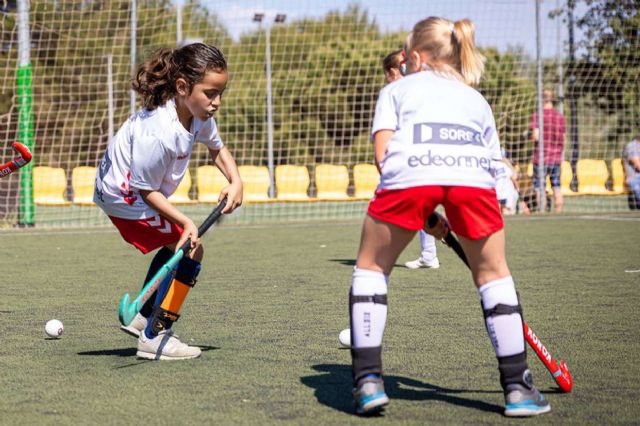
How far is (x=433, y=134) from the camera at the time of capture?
326cm

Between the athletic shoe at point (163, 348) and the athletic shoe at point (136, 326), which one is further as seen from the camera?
the athletic shoe at point (136, 326)

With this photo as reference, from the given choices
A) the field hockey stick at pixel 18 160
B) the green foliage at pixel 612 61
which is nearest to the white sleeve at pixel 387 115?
the field hockey stick at pixel 18 160

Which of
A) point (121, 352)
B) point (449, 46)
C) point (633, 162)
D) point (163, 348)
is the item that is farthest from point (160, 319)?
point (633, 162)

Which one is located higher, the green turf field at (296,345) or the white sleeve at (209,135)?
the white sleeve at (209,135)

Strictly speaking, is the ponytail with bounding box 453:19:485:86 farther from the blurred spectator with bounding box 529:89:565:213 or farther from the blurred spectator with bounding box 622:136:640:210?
the blurred spectator with bounding box 529:89:565:213

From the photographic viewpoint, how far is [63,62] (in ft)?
63.7

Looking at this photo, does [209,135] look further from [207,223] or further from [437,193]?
[437,193]

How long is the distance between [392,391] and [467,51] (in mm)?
1278

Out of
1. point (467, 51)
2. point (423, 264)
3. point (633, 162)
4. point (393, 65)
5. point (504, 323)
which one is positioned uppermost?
point (393, 65)

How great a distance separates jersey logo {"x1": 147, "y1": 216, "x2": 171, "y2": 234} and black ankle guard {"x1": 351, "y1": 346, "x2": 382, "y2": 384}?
1401mm

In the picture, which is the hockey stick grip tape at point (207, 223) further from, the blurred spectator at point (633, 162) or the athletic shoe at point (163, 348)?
the blurred spectator at point (633, 162)

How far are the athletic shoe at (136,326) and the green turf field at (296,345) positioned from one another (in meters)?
0.13

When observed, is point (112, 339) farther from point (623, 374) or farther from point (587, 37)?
point (587, 37)

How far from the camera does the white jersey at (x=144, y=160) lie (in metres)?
4.16
